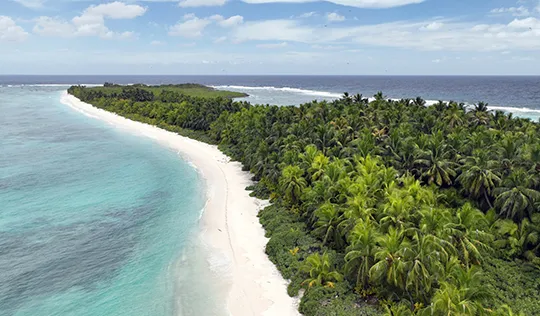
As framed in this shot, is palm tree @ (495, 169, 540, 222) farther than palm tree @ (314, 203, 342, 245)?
Yes

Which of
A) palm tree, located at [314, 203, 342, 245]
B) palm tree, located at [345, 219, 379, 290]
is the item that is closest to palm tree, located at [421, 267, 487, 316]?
palm tree, located at [345, 219, 379, 290]

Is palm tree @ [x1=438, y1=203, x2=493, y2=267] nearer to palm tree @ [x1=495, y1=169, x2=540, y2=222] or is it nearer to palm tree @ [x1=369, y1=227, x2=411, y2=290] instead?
palm tree @ [x1=369, y1=227, x2=411, y2=290]

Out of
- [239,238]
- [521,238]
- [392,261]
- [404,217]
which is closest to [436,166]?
[521,238]

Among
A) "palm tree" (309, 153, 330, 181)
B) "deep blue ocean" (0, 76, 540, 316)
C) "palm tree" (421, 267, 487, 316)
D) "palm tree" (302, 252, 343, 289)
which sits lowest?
"deep blue ocean" (0, 76, 540, 316)

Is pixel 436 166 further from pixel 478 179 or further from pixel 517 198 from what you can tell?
pixel 517 198

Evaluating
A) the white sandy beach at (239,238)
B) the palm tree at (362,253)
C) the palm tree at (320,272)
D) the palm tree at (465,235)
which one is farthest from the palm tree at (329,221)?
the palm tree at (465,235)

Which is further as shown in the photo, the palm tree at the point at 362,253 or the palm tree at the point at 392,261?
the palm tree at the point at 362,253

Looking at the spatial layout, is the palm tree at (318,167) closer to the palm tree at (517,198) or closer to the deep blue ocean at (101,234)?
the deep blue ocean at (101,234)
